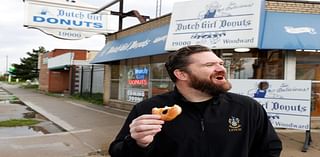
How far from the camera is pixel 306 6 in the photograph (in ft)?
37.2

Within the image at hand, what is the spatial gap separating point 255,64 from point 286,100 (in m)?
3.25

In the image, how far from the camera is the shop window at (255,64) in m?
11.7

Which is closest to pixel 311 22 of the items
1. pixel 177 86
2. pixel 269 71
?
pixel 269 71

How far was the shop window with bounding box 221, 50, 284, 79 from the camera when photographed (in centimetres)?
1168

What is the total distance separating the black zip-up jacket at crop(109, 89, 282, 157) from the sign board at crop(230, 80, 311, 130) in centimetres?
649

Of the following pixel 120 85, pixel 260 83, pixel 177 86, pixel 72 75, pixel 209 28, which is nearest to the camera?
pixel 177 86

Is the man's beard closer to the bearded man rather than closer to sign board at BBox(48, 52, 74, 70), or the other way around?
the bearded man

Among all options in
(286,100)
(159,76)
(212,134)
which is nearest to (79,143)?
(286,100)

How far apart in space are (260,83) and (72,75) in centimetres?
2170

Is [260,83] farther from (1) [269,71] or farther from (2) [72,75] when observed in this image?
(2) [72,75]

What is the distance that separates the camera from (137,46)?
52.3ft

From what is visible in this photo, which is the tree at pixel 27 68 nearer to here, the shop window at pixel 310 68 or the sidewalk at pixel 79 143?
the sidewalk at pixel 79 143

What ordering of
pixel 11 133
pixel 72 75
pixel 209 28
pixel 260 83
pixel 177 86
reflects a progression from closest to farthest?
pixel 177 86, pixel 260 83, pixel 11 133, pixel 209 28, pixel 72 75

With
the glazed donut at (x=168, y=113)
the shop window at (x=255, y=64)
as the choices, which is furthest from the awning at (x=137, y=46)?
the glazed donut at (x=168, y=113)
